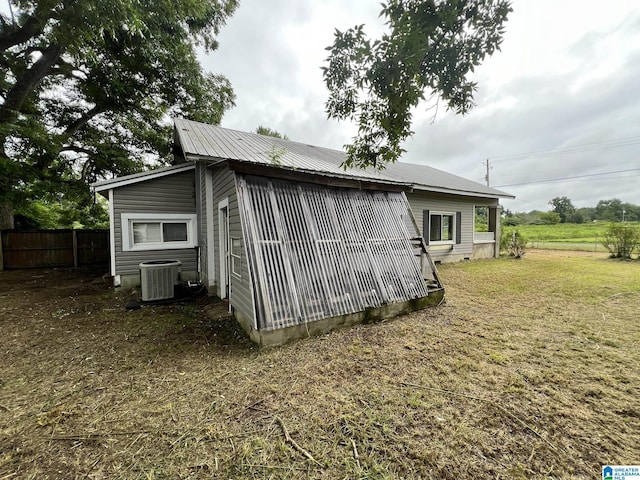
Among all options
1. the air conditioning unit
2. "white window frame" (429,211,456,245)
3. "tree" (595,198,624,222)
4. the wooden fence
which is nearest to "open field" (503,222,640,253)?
"white window frame" (429,211,456,245)

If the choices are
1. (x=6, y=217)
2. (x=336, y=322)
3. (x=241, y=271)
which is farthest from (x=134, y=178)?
(x=6, y=217)

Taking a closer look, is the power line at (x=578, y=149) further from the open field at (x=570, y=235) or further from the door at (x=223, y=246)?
Answer: the door at (x=223, y=246)

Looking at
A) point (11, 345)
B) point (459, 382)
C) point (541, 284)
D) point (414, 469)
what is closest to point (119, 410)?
point (414, 469)

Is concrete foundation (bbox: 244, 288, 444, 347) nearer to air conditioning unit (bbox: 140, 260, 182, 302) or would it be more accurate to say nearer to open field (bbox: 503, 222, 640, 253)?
air conditioning unit (bbox: 140, 260, 182, 302)

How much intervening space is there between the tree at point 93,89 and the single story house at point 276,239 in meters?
4.36

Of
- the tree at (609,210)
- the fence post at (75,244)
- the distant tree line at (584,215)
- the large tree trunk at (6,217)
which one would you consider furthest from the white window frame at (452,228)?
the tree at (609,210)

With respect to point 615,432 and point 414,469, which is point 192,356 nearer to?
point 414,469

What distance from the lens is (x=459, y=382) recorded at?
8.83 feet

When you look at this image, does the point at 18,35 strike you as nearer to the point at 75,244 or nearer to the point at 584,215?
the point at 75,244

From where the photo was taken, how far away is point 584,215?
56.4 meters

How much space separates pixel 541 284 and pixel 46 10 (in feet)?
48.6

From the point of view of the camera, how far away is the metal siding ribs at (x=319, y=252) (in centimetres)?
368

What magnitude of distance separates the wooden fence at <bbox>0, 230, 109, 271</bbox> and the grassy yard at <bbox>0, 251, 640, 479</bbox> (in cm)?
706

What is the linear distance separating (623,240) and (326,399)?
16918mm
